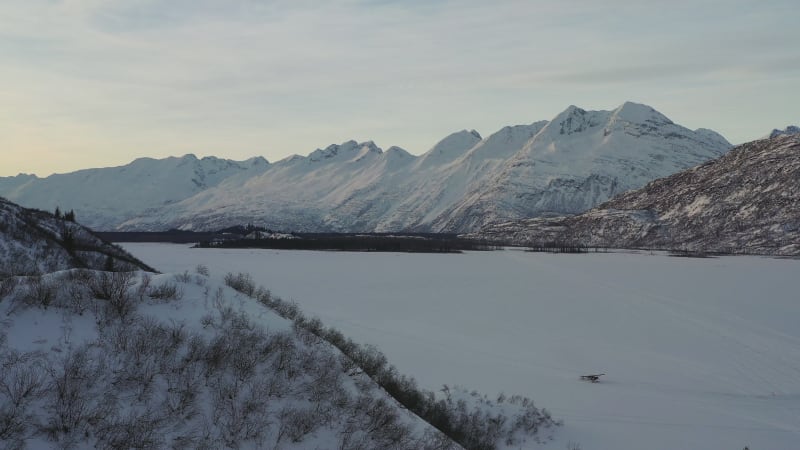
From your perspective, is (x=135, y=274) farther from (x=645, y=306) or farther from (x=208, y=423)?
(x=645, y=306)

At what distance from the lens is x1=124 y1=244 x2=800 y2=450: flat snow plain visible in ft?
97.3

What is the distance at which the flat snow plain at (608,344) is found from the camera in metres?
29.7

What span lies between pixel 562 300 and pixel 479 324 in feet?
78.8

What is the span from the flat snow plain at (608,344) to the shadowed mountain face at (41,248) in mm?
9846

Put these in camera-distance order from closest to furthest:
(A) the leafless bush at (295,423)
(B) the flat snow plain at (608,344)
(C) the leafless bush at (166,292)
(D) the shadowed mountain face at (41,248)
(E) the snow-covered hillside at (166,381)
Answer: (E) the snow-covered hillside at (166,381), (A) the leafless bush at (295,423), (C) the leafless bush at (166,292), (B) the flat snow plain at (608,344), (D) the shadowed mountain face at (41,248)

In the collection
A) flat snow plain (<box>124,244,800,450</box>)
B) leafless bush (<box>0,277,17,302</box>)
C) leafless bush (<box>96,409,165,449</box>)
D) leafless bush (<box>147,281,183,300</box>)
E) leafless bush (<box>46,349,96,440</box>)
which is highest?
leafless bush (<box>0,277,17,302</box>)

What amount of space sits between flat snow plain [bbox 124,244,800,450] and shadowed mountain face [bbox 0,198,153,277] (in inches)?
388

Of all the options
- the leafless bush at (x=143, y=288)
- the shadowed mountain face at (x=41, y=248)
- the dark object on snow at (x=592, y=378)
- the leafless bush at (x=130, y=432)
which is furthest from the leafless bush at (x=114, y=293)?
the dark object on snow at (x=592, y=378)

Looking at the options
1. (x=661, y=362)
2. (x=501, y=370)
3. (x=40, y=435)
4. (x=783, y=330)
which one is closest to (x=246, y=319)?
(x=40, y=435)

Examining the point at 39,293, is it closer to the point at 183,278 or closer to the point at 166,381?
the point at 166,381

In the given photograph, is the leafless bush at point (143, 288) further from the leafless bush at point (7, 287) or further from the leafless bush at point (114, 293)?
the leafless bush at point (7, 287)

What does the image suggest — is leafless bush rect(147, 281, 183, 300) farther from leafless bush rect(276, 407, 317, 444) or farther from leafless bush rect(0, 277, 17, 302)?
leafless bush rect(276, 407, 317, 444)

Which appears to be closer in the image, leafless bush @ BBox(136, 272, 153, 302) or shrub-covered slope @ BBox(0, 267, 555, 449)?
shrub-covered slope @ BBox(0, 267, 555, 449)

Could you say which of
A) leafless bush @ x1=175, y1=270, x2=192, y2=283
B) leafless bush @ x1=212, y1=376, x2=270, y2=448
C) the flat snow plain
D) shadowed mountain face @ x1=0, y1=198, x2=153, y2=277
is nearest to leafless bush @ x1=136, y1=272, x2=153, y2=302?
leafless bush @ x1=175, y1=270, x2=192, y2=283
